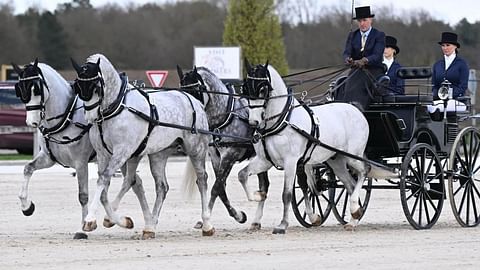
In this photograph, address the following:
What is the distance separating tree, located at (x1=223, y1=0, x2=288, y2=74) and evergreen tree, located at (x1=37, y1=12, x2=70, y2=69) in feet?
45.2

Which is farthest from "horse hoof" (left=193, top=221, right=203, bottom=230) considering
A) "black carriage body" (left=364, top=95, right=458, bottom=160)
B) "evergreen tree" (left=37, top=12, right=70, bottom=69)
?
"evergreen tree" (left=37, top=12, right=70, bottom=69)

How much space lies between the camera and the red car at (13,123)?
2794 cm

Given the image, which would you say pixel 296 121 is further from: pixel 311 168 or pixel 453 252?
pixel 453 252

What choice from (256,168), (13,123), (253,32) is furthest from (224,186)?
(253,32)

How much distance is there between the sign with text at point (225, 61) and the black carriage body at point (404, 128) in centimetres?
2559

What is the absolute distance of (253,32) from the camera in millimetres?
41562

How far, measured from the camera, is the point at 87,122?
39.8 ft

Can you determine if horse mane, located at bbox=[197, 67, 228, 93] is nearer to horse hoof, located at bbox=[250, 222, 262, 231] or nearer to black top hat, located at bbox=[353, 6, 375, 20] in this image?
horse hoof, located at bbox=[250, 222, 262, 231]

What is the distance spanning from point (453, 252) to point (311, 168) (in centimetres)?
329

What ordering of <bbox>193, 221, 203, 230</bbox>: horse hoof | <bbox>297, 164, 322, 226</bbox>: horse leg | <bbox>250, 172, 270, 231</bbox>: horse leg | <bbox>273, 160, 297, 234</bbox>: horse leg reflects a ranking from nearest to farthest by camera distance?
<bbox>273, 160, 297, 234</bbox>: horse leg → <bbox>250, 172, 270, 231</bbox>: horse leg → <bbox>193, 221, 203, 230</bbox>: horse hoof → <bbox>297, 164, 322, 226</bbox>: horse leg

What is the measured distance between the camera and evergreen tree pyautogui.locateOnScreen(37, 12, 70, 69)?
53.5 m

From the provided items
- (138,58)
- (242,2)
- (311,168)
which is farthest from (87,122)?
(138,58)

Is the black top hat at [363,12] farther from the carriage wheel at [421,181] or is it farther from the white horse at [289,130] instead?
the carriage wheel at [421,181]

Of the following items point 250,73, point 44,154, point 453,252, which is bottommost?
point 453,252
